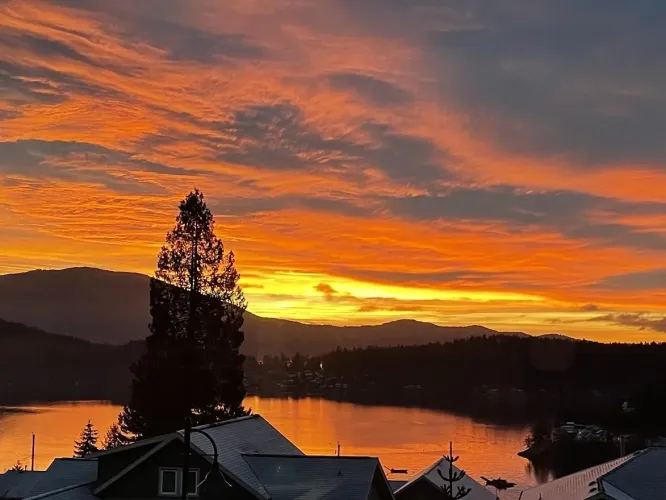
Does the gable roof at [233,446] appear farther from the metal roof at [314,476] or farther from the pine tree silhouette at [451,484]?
the pine tree silhouette at [451,484]

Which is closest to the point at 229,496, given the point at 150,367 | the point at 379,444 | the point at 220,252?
the point at 150,367

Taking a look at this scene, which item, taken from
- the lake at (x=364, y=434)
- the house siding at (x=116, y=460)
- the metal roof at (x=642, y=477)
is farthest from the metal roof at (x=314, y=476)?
the lake at (x=364, y=434)

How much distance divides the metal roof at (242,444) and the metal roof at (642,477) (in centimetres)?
798

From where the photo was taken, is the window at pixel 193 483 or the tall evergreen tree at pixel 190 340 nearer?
the window at pixel 193 483

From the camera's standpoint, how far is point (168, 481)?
1977 cm

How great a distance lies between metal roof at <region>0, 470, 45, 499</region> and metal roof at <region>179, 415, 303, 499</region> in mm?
8488

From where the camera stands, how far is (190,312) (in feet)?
97.7

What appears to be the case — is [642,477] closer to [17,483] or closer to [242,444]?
[242,444]

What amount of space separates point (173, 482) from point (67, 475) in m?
3.99

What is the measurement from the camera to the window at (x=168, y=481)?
1972cm

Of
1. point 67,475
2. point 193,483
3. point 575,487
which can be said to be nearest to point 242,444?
point 193,483

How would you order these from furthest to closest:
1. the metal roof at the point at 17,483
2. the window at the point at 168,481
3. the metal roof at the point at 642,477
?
the metal roof at the point at 17,483, the window at the point at 168,481, the metal roof at the point at 642,477

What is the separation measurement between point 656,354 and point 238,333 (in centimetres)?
13143

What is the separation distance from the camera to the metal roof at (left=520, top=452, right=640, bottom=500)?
19.3m
